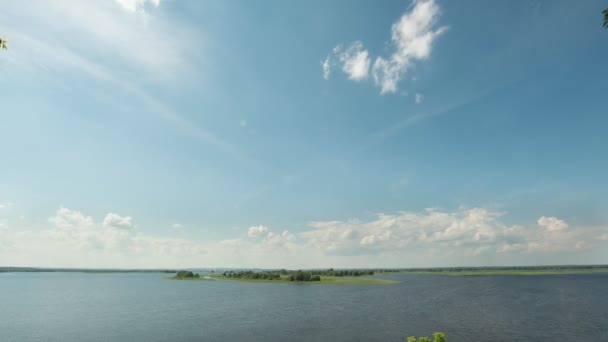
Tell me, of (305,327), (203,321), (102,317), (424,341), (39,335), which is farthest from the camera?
(102,317)

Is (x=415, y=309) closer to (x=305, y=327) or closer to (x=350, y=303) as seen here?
(x=350, y=303)

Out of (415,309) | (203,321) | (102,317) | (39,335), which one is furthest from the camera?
(415,309)

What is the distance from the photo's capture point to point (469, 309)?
10225 cm

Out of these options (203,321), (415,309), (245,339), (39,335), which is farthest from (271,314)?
(39,335)

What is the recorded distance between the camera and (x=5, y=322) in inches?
3376

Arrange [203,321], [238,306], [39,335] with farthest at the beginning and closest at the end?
[238,306] < [203,321] < [39,335]

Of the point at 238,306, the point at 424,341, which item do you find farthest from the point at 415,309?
the point at 424,341

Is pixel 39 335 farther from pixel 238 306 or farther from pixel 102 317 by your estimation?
pixel 238 306

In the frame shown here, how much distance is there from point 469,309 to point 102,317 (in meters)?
105

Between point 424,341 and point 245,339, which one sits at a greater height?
point 424,341

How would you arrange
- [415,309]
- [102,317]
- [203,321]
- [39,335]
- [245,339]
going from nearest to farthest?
[245,339]
[39,335]
[203,321]
[102,317]
[415,309]

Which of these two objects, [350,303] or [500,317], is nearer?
[500,317]

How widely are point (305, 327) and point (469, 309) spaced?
185 feet

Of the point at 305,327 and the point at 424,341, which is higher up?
the point at 424,341
